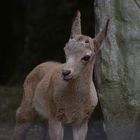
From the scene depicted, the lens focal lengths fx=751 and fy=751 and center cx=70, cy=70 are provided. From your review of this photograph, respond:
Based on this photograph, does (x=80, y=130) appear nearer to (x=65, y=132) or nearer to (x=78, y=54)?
(x=78, y=54)

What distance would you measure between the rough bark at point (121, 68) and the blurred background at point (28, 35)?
242 centimetres

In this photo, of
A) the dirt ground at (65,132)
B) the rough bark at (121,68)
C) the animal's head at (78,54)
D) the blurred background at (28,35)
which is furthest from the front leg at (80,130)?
the blurred background at (28,35)

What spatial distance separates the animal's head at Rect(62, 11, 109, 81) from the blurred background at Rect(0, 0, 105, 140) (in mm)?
3860

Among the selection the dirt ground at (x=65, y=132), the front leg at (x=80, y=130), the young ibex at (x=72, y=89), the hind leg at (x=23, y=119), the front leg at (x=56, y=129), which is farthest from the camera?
the dirt ground at (x=65, y=132)

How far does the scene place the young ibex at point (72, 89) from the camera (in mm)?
8469

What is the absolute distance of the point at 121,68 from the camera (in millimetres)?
10273

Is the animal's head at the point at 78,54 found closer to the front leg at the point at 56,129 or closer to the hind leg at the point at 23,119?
the front leg at the point at 56,129

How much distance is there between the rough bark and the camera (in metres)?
10.2

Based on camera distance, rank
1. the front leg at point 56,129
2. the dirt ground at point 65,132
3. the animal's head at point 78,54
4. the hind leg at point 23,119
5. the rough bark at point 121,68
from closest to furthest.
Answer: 1. the animal's head at point 78,54
2. the front leg at point 56,129
3. the hind leg at point 23,119
4. the rough bark at point 121,68
5. the dirt ground at point 65,132

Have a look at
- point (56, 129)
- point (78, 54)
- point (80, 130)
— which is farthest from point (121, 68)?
point (78, 54)

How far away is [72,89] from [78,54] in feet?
1.95

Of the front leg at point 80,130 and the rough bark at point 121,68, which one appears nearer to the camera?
the front leg at point 80,130

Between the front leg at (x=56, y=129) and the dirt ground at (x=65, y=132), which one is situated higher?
the front leg at (x=56, y=129)

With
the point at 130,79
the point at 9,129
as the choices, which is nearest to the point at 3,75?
the point at 9,129
